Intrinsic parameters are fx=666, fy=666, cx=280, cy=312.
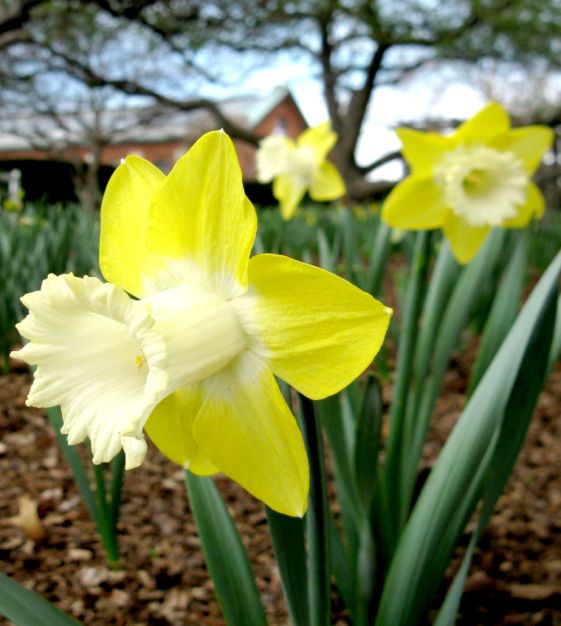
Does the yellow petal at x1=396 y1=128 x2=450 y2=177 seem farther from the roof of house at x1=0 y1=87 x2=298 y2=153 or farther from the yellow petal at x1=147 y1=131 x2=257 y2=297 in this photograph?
the roof of house at x1=0 y1=87 x2=298 y2=153

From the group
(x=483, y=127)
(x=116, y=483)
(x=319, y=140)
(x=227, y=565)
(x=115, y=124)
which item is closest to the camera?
(x=227, y=565)

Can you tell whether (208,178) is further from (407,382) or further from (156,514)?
(156,514)

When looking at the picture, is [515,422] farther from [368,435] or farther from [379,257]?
[379,257]

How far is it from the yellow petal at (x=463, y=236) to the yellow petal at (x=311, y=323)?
0.87 m

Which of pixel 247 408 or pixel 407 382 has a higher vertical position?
pixel 247 408

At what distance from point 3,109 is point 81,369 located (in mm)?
14940

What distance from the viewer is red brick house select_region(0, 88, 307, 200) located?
44.0 feet

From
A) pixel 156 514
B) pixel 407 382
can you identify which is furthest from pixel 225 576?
pixel 156 514

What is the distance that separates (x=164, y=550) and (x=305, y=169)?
1.80 metres

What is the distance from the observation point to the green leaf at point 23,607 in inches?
23.5

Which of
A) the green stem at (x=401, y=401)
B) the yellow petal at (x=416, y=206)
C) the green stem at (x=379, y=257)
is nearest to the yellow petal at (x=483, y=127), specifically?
the yellow petal at (x=416, y=206)

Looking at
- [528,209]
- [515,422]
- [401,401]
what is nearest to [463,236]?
[528,209]

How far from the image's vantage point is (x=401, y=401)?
1.15m

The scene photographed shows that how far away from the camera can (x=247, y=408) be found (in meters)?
0.59
